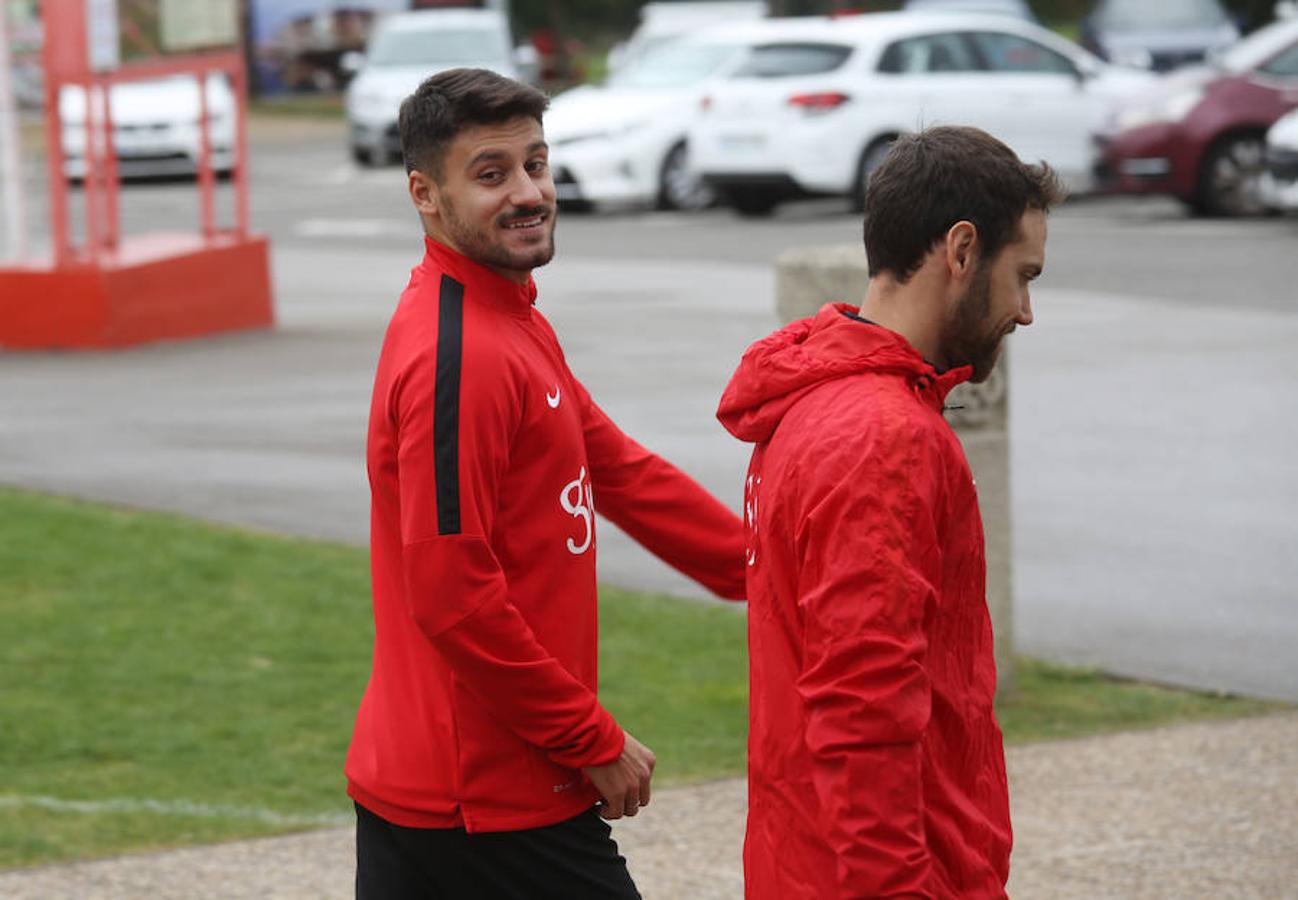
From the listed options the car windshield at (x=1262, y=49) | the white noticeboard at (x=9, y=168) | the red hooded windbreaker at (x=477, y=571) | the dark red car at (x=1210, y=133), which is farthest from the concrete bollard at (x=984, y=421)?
the car windshield at (x=1262, y=49)

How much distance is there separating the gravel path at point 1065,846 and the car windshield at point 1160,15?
2706cm

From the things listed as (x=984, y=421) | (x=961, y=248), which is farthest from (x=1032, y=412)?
(x=961, y=248)

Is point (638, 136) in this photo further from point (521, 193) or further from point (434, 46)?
point (521, 193)

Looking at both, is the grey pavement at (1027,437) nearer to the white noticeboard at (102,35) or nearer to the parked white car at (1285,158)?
the white noticeboard at (102,35)

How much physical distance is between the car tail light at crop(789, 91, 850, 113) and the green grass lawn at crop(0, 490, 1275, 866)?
44.4 ft

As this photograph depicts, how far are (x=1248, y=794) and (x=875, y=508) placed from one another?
343 centimetres

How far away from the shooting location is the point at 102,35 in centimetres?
1377

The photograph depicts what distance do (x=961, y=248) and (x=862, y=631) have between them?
0.46 meters

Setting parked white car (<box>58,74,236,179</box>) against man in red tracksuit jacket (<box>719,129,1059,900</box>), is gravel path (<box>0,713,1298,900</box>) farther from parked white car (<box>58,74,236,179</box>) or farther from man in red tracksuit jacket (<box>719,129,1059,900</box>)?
parked white car (<box>58,74,236,179</box>)

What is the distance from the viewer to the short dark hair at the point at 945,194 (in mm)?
2504

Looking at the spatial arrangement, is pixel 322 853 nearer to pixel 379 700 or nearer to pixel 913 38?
pixel 379 700

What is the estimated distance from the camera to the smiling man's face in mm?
3029

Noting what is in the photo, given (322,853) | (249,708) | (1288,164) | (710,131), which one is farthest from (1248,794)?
(710,131)

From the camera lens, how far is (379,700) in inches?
121
